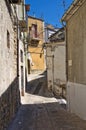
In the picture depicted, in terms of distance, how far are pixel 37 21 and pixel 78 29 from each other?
27.4m

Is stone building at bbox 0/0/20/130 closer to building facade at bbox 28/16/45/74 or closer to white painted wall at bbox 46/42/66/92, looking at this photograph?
white painted wall at bbox 46/42/66/92

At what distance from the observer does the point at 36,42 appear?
3909cm

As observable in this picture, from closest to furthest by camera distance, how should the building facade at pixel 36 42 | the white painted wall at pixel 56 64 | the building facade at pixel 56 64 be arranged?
the building facade at pixel 56 64 → the white painted wall at pixel 56 64 → the building facade at pixel 36 42

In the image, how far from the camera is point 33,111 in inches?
605

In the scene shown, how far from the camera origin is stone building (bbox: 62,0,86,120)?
12.0m

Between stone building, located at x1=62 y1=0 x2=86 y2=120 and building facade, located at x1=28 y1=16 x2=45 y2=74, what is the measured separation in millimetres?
22384

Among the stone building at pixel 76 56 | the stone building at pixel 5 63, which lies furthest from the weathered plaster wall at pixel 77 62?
the stone building at pixel 5 63

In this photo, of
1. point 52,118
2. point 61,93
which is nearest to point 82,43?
point 52,118

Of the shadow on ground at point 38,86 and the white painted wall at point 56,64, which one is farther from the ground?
the white painted wall at point 56,64

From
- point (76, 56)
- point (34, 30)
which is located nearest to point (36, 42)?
point (34, 30)

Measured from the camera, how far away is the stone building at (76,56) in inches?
472

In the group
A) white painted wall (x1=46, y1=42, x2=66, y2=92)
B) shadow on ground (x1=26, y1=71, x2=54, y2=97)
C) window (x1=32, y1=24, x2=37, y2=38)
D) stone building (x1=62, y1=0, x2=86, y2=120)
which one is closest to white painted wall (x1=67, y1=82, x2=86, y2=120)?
stone building (x1=62, y1=0, x2=86, y2=120)

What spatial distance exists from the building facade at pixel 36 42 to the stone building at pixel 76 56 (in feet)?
73.4

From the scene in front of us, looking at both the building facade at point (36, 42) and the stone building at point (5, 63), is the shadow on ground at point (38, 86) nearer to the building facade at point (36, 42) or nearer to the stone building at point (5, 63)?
the building facade at point (36, 42)
